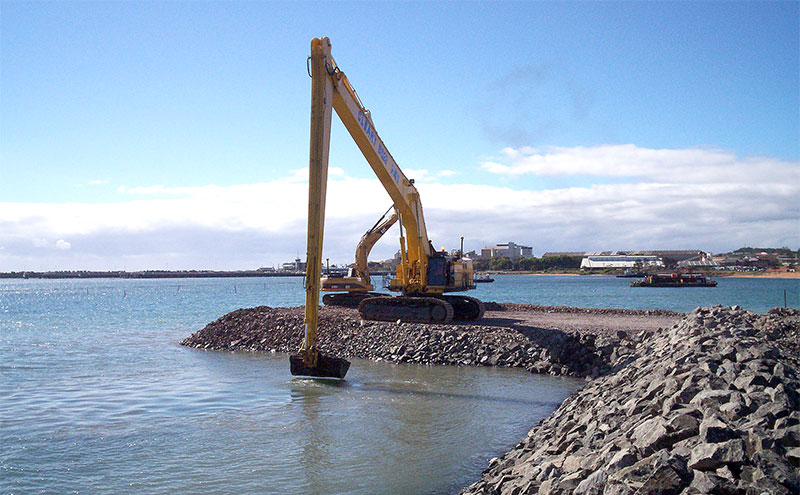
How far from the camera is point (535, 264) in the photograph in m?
173

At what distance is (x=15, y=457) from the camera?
393 inches

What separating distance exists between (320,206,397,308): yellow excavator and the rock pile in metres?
16.8

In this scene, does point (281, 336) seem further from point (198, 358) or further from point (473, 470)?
point (473, 470)

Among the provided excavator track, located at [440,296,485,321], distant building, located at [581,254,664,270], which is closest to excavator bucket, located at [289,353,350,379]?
excavator track, located at [440,296,485,321]

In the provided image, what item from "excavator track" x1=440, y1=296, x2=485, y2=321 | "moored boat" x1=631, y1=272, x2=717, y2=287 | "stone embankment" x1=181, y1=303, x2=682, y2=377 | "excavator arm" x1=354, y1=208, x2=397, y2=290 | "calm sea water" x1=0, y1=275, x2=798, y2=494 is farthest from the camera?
"moored boat" x1=631, y1=272, x2=717, y2=287

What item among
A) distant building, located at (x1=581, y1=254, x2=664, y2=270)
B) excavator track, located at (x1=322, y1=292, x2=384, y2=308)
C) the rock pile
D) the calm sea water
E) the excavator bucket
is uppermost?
distant building, located at (x1=581, y1=254, x2=664, y2=270)

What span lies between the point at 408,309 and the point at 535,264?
15519 centimetres

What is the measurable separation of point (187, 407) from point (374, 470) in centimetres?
581

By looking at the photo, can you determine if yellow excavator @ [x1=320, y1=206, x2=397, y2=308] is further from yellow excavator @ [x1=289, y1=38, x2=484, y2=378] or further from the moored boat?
the moored boat

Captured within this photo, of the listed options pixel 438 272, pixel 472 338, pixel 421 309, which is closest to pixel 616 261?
pixel 438 272

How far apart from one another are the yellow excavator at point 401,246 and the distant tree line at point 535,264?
145 m

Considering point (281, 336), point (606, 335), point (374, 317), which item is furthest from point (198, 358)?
point (606, 335)

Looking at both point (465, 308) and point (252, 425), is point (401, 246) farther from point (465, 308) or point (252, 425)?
point (252, 425)

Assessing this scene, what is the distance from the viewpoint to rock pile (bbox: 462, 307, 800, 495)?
17.8 ft
